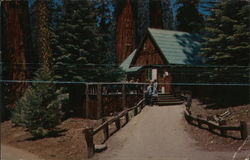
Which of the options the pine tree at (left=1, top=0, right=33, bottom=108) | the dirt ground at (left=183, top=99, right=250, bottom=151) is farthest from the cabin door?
the pine tree at (left=1, top=0, right=33, bottom=108)

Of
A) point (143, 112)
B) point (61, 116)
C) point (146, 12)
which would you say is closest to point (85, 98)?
point (143, 112)

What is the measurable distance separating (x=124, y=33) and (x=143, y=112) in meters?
7.17

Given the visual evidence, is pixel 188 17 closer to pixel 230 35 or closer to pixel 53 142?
pixel 230 35

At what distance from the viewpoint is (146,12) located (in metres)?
31.3

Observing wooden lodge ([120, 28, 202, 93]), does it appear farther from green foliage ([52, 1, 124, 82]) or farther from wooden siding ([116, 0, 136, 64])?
green foliage ([52, 1, 124, 82])

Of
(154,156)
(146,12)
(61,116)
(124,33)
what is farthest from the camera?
(146,12)

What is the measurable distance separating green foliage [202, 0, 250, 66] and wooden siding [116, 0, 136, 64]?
22.8ft

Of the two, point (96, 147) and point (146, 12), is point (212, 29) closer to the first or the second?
point (96, 147)

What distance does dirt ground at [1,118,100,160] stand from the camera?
29.7 ft

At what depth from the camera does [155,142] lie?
39.2 feet

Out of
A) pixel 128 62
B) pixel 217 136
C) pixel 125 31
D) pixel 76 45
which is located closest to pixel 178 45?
pixel 125 31

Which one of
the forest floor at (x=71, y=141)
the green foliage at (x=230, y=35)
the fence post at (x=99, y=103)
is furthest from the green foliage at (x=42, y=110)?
the green foliage at (x=230, y=35)

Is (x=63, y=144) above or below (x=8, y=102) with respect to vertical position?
below

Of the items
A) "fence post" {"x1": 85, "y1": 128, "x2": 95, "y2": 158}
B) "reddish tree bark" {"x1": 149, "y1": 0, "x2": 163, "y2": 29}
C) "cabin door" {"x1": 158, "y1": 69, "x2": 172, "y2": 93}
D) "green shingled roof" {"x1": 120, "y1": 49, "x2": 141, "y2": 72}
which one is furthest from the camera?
"reddish tree bark" {"x1": 149, "y1": 0, "x2": 163, "y2": 29}
